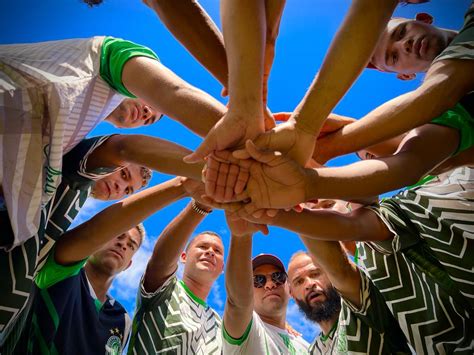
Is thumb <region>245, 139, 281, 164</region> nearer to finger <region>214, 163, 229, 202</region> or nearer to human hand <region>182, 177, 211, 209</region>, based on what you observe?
finger <region>214, 163, 229, 202</region>

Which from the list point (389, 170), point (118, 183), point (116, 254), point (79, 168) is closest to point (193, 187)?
point (79, 168)

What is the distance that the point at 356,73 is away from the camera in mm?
2037

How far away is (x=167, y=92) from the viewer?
2.06 metres

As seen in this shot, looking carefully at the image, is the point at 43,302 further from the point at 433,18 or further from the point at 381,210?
the point at 433,18

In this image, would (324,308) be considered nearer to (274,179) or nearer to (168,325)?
(168,325)

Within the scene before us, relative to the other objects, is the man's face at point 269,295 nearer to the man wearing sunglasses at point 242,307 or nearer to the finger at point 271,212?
the man wearing sunglasses at point 242,307

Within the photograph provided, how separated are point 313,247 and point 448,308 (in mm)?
873

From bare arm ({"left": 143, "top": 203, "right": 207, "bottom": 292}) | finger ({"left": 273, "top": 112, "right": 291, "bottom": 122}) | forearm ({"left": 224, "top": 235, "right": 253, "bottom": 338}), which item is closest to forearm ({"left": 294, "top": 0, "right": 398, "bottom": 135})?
finger ({"left": 273, "top": 112, "right": 291, "bottom": 122})

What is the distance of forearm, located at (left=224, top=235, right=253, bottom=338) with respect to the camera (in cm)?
309

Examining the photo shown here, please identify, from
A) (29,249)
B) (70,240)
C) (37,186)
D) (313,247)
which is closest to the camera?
(37,186)

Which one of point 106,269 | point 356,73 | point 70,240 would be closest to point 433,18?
point 356,73

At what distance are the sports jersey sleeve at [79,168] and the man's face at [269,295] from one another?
2.70 metres

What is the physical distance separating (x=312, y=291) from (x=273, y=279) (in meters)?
0.47

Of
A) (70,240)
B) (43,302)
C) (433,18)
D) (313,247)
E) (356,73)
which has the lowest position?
(43,302)
